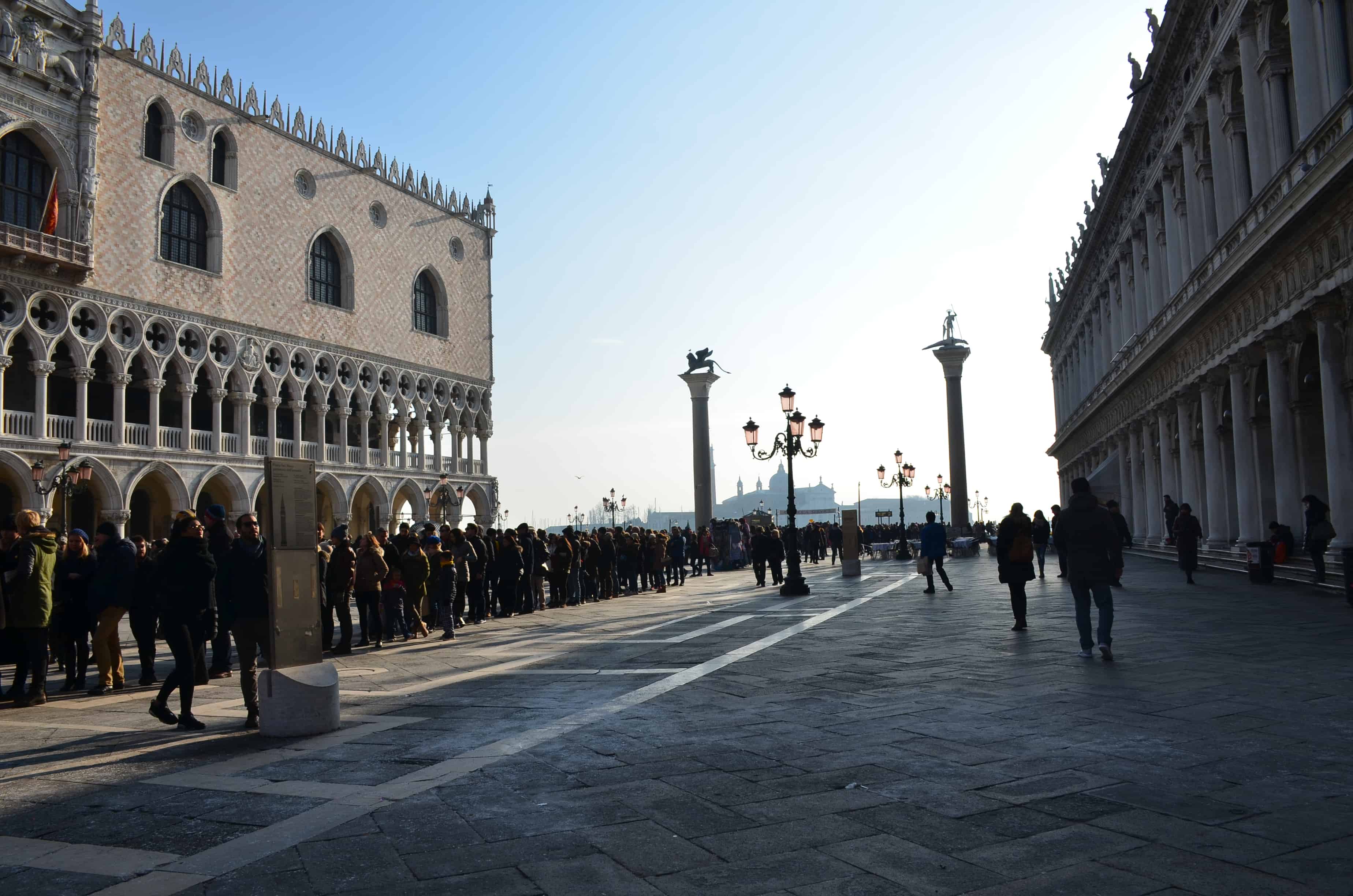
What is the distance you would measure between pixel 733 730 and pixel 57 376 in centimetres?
3249

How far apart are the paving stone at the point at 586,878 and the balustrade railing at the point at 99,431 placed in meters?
31.3

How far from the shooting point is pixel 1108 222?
3509cm

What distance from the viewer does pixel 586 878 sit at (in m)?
3.65

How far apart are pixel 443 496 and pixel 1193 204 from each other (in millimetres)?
32302

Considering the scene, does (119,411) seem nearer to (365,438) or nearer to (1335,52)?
(365,438)

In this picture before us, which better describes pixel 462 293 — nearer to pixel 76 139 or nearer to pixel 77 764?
pixel 76 139

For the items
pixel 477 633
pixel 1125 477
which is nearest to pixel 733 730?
pixel 477 633

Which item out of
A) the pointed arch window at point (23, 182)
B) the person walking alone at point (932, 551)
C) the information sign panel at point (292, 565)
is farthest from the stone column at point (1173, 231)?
the pointed arch window at point (23, 182)

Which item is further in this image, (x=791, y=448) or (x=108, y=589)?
(x=791, y=448)

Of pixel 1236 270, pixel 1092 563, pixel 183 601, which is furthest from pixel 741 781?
pixel 1236 270

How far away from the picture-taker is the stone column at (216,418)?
34375mm

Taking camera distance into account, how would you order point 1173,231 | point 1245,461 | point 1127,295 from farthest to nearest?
1. point 1127,295
2. point 1173,231
3. point 1245,461

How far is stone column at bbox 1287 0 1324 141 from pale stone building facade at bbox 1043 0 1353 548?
24mm

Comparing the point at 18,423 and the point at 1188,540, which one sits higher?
the point at 18,423
